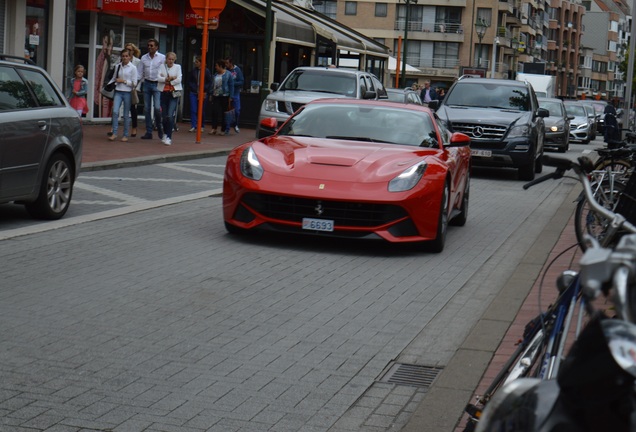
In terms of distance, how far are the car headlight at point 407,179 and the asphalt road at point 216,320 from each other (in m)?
0.65

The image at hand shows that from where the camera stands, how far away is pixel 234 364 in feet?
20.9

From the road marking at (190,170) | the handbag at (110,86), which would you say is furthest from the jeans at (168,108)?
the road marking at (190,170)

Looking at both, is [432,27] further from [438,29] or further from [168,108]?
[168,108]

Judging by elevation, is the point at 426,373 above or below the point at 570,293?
below

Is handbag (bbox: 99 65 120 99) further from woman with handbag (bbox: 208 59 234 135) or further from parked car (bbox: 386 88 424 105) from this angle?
parked car (bbox: 386 88 424 105)

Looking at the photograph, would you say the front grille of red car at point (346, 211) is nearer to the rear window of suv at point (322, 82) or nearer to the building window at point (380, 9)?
the rear window of suv at point (322, 82)

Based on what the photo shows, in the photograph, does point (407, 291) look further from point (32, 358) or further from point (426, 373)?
point (32, 358)

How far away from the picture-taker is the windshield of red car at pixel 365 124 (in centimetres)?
1214

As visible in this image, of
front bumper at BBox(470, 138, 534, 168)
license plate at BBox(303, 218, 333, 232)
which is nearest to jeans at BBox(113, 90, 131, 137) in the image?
front bumper at BBox(470, 138, 534, 168)

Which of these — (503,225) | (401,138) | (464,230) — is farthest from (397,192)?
(503,225)

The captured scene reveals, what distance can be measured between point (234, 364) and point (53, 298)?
82.6 inches

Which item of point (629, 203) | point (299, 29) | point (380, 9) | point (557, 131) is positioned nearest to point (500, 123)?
point (557, 131)

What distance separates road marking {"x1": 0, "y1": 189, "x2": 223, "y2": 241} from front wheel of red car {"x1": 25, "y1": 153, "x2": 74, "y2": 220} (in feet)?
0.43

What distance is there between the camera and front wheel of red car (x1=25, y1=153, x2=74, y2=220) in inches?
473
